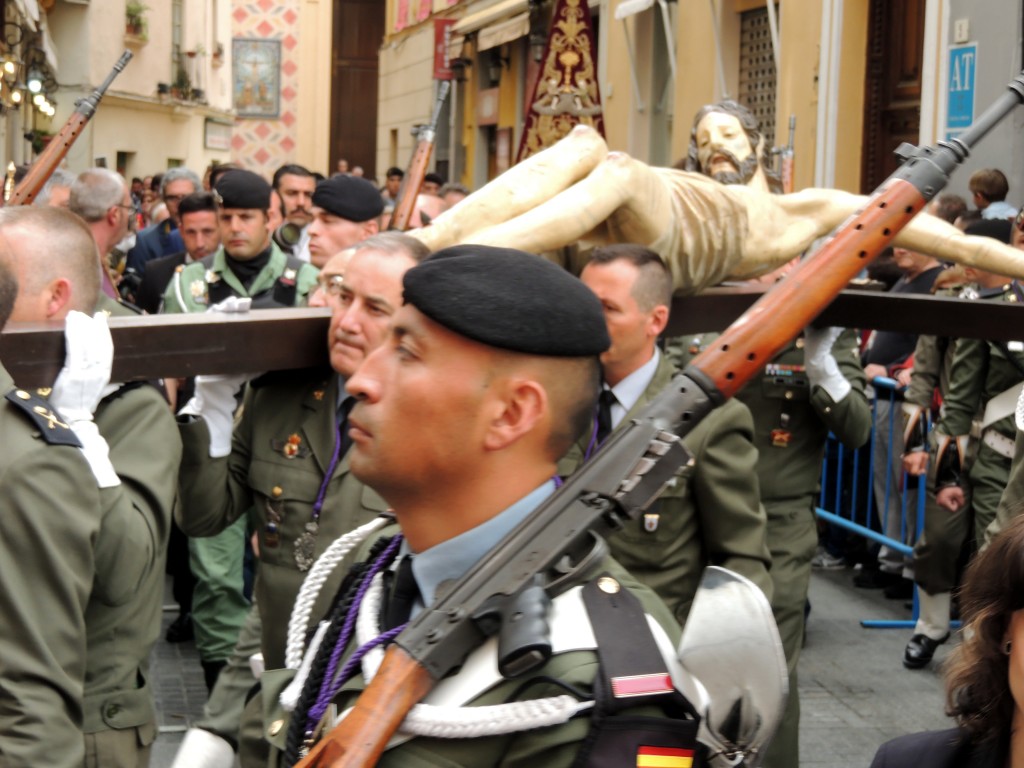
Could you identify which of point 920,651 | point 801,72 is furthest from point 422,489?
point 801,72

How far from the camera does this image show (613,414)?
167 inches

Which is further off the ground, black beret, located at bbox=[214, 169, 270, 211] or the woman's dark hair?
black beret, located at bbox=[214, 169, 270, 211]

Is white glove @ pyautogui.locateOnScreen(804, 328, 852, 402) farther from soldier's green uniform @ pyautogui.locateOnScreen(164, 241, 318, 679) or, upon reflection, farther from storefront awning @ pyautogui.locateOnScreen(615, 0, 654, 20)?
storefront awning @ pyautogui.locateOnScreen(615, 0, 654, 20)

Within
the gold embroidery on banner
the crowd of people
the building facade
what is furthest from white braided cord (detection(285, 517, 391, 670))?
the building facade

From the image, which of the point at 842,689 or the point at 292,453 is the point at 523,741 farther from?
the point at 842,689

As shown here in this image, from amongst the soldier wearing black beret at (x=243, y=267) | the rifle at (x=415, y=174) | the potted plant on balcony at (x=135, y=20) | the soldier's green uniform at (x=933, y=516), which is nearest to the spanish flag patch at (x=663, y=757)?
the soldier's green uniform at (x=933, y=516)

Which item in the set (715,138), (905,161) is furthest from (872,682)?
(905,161)

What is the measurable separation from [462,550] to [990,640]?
2.59ft

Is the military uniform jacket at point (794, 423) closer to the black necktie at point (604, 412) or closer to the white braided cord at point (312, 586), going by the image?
the black necktie at point (604, 412)

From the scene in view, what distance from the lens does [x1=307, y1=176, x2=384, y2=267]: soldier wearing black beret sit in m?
6.73

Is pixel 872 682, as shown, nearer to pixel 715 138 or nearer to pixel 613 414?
pixel 715 138

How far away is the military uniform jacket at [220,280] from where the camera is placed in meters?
7.23

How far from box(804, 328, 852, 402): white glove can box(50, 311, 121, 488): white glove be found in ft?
8.34

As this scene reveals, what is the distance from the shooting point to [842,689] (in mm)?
6660
